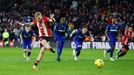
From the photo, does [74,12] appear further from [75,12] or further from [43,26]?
[43,26]

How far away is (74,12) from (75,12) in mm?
186

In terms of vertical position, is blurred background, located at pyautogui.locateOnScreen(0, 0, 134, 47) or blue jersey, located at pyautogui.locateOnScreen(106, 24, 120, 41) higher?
blue jersey, located at pyautogui.locateOnScreen(106, 24, 120, 41)

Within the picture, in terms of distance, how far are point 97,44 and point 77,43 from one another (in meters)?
17.2

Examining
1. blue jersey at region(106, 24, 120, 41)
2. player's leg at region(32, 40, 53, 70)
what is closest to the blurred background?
blue jersey at region(106, 24, 120, 41)

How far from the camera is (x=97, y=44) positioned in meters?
46.6

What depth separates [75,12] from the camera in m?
49.8

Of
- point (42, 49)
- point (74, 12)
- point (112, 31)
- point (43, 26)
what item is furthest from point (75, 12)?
point (42, 49)

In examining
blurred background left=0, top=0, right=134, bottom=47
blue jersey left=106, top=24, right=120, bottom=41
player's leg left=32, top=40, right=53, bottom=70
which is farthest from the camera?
blurred background left=0, top=0, right=134, bottom=47

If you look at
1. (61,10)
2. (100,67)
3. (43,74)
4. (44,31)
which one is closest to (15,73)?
(43,74)

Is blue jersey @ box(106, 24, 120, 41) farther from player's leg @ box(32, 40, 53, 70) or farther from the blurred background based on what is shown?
the blurred background

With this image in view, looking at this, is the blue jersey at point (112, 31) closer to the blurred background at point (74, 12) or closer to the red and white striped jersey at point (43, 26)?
the red and white striped jersey at point (43, 26)

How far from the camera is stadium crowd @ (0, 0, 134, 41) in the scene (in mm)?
47375

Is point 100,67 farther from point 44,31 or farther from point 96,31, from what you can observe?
point 96,31

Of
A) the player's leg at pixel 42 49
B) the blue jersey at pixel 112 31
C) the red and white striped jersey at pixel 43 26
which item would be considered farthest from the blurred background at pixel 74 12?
the player's leg at pixel 42 49
